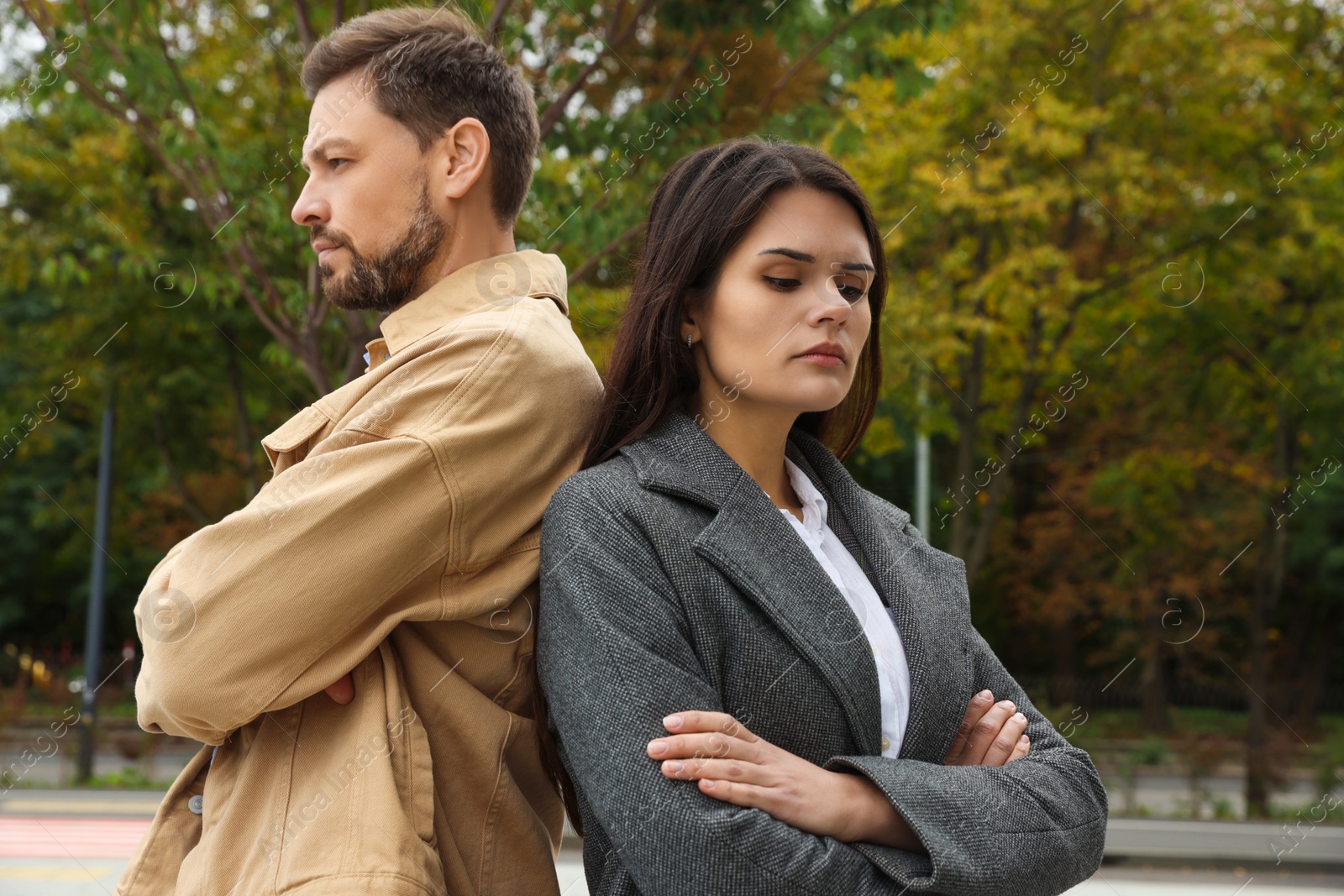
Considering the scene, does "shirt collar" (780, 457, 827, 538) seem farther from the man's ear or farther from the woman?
the man's ear

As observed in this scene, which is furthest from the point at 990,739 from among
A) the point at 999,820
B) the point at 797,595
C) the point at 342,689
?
the point at 342,689

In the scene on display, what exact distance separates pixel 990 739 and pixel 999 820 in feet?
0.75

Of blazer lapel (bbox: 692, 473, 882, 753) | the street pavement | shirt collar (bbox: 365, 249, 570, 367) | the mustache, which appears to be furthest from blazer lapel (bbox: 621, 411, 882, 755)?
the street pavement

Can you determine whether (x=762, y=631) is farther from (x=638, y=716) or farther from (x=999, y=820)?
(x=999, y=820)

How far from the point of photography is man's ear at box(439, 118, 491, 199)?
1993 millimetres

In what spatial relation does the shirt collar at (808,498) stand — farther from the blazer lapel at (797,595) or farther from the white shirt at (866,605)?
the blazer lapel at (797,595)

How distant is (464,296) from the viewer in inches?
77.5

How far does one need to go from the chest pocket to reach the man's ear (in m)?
0.43

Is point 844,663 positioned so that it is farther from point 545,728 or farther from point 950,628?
point 545,728

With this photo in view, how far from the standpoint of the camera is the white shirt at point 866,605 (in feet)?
6.19

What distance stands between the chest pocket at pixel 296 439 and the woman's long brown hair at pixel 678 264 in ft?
1.36

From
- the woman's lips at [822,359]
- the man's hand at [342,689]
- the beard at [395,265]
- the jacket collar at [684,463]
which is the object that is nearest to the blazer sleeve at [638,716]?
the jacket collar at [684,463]

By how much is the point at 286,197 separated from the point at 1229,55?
10.7m

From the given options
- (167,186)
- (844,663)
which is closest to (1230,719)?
(167,186)
